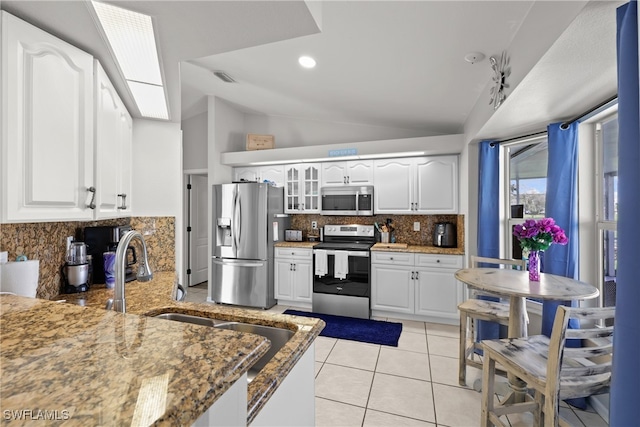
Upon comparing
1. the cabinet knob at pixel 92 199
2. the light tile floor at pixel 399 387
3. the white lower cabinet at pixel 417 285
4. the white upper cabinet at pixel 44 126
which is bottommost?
the light tile floor at pixel 399 387

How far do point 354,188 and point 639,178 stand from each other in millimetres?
3134

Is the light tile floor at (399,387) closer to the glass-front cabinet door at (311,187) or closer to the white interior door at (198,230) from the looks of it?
the glass-front cabinet door at (311,187)

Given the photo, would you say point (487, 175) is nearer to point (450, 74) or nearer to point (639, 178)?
point (450, 74)

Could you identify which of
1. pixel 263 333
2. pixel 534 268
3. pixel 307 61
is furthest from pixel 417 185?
pixel 263 333

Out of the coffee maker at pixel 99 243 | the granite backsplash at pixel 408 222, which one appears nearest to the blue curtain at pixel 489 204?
the granite backsplash at pixel 408 222

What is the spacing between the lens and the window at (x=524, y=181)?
2828 mm

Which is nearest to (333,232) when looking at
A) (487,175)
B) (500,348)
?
(487,175)

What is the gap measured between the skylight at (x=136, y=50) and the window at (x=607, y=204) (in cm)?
301

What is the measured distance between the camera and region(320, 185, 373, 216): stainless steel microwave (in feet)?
13.1

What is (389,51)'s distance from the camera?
2.26 m

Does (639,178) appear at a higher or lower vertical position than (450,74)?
lower

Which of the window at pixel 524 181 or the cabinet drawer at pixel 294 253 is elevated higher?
the window at pixel 524 181

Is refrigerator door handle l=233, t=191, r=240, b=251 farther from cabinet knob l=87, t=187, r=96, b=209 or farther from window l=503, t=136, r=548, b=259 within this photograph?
window l=503, t=136, r=548, b=259

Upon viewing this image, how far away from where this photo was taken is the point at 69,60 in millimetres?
1198
